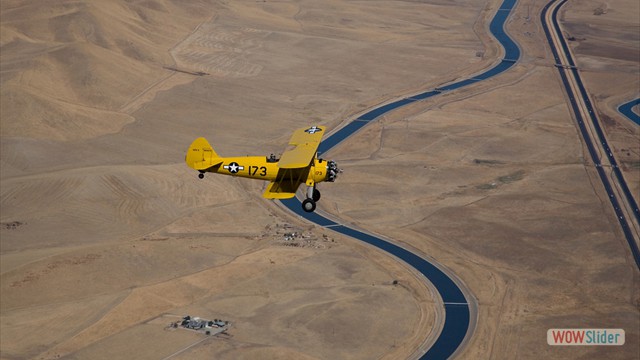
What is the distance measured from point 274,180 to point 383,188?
7175cm

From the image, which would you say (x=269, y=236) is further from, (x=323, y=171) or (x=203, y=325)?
(x=323, y=171)

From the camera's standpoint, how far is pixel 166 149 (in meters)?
176

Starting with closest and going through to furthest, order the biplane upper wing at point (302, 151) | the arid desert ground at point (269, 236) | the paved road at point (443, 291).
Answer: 1. the biplane upper wing at point (302, 151)
2. the arid desert ground at point (269, 236)
3. the paved road at point (443, 291)

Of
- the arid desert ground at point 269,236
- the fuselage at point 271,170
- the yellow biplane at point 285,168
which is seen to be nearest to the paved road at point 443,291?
the arid desert ground at point 269,236

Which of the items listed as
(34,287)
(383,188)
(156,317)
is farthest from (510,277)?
(34,287)

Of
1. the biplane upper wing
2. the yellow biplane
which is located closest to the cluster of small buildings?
the yellow biplane

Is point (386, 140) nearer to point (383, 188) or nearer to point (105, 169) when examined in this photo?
point (383, 188)

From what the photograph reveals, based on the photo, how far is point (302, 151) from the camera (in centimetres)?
9462

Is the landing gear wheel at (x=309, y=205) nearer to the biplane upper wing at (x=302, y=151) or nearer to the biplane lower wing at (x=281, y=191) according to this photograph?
the biplane lower wing at (x=281, y=191)

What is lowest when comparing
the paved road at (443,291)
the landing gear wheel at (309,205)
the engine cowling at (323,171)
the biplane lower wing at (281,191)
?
the paved road at (443,291)

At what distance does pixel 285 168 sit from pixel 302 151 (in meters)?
2.29

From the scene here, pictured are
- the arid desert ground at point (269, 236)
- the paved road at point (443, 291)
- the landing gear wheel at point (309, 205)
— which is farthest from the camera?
the paved road at point (443, 291)

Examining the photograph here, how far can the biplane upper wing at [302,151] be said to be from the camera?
91125mm

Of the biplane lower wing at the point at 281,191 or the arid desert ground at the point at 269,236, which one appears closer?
the biplane lower wing at the point at 281,191
